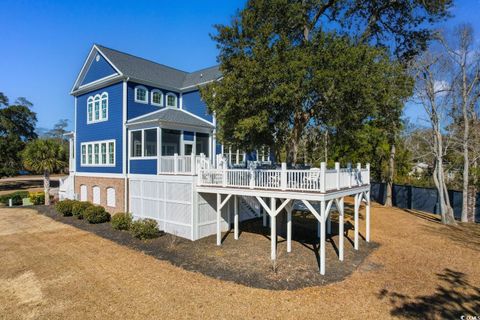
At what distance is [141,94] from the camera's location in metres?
18.1

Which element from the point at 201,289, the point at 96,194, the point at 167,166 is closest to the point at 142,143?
the point at 167,166

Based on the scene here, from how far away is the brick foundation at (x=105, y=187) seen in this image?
1683cm

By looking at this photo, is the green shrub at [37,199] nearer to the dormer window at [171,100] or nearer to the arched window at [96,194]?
the arched window at [96,194]

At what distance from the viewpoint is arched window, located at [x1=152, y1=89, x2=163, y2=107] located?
61.8 feet

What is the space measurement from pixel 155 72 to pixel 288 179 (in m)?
14.7

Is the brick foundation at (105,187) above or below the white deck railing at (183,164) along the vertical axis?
below

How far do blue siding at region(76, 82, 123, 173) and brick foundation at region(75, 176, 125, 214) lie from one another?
0.62 meters

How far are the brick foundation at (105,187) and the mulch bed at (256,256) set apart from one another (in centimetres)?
172

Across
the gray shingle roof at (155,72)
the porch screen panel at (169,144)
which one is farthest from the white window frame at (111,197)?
the gray shingle roof at (155,72)

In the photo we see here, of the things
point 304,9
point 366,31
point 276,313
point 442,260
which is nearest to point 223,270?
point 276,313

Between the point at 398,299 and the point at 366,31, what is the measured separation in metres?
13.8

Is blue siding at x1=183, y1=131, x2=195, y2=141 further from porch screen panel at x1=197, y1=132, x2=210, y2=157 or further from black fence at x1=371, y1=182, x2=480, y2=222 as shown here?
black fence at x1=371, y1=182, x2=480, y2=222

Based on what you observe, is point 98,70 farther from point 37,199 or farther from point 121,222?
point 37,199

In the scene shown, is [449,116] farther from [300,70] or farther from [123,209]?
[123,209]
